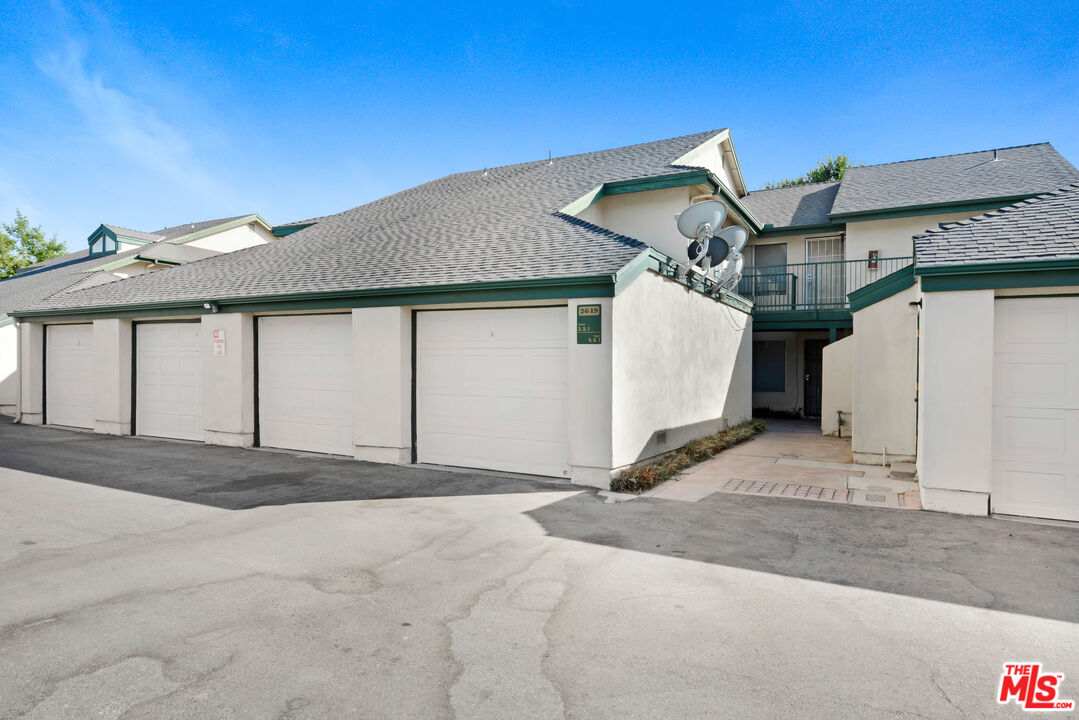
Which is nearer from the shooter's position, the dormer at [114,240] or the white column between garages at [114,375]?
the white column between garages at [114,375]

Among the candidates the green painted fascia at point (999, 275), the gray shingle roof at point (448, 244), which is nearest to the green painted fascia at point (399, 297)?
the gray shingle roof at point (448, 244)

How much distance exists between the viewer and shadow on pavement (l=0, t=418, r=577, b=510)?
7.81 m

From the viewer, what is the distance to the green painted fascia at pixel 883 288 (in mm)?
9023

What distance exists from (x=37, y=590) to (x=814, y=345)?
1979cm

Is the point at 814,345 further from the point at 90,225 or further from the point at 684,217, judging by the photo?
the point at 90,225

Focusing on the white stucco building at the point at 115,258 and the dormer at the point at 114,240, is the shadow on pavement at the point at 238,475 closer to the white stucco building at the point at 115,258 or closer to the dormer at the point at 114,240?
the white stucco building at the point at 115,258

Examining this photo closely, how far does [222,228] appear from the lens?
24094mm

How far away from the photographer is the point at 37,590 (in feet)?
14.7

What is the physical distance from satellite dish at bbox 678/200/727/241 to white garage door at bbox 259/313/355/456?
6540 millimetres

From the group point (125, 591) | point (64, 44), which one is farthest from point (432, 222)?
point (125, 591)

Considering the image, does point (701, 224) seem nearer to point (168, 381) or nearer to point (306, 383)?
point (306, 383)

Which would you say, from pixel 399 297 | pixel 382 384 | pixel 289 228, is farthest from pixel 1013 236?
pixel 289 228

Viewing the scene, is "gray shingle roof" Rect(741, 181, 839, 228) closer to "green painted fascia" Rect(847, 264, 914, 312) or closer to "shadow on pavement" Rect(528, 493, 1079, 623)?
"green painted fascia" Rect(847, 264, 914, 312)

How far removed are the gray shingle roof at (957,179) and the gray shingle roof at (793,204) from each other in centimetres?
77
